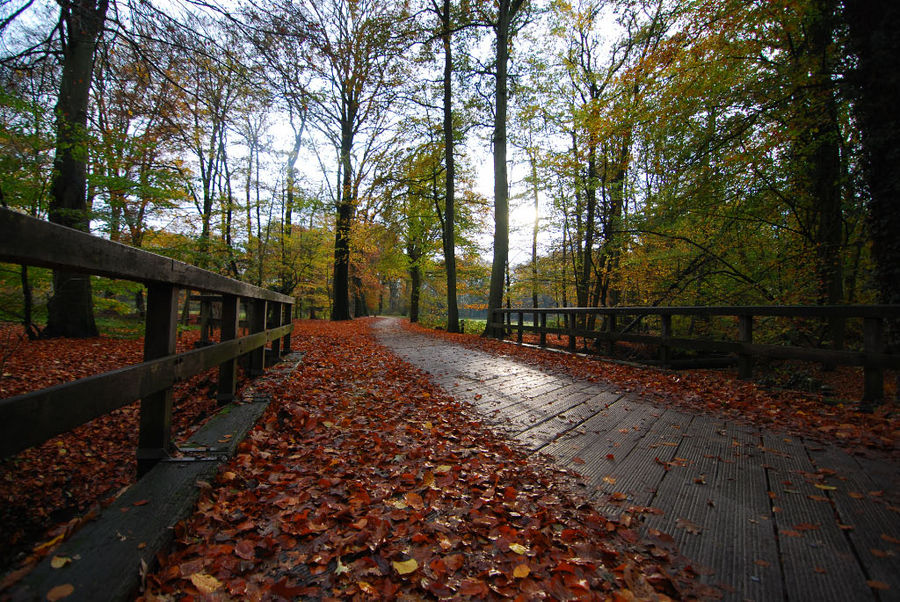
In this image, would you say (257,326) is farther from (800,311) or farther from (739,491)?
(800,311)

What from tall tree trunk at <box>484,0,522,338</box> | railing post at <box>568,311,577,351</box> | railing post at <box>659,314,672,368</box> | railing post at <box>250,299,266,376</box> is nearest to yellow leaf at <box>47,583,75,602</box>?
railing post at <box>250,299,266,376</box>

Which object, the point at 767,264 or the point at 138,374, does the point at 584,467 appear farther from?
the point at 767,264

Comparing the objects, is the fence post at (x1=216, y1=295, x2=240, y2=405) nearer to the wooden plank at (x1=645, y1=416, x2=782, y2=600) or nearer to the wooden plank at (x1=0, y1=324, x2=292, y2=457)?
the wooden plank at (x1=0, y1=324, x2=292, y2=457)

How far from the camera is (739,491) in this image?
1903mm

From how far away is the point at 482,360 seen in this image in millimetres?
6109

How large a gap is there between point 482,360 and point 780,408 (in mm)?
3765

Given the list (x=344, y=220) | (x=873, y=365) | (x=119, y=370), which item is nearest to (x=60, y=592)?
(x=119, y=370)

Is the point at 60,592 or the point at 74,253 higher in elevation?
the point at 74,253

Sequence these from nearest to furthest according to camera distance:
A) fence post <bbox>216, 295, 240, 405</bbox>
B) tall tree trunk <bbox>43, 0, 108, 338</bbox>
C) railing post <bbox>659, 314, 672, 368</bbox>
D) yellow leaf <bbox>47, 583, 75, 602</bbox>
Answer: yellow leaf <bbox>47, 583, 75, 602</bbox> < fence post <bbox>216, 295, 240, 405</bbox> < railing post <bbox>659, 314, 672, 368</bbox> < tall tree trunk <bbox>43, 0, 108, 338</bbox>

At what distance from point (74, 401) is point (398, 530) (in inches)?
51.7

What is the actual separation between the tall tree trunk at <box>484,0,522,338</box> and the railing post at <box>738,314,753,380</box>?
19.8 ft

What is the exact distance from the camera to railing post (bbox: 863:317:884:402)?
3086mm

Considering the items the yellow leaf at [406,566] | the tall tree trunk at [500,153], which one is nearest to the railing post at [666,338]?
the yellow leaf at [406,566]

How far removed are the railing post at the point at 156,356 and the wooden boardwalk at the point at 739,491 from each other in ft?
7.19
